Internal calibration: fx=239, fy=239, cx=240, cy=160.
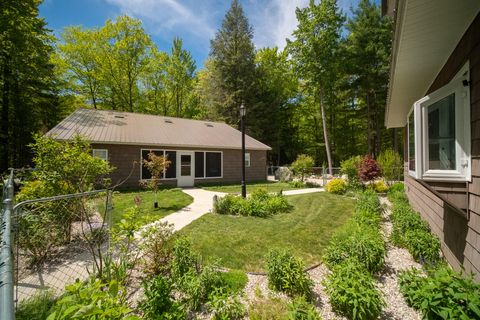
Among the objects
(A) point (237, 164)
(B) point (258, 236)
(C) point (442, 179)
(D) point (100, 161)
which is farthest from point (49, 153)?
(A) point (237, 164)

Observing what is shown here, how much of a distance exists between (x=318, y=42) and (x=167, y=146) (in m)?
15.5

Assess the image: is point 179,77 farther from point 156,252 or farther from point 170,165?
point 156,252

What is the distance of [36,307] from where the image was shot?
8.93ft

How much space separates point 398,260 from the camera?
14.0ft

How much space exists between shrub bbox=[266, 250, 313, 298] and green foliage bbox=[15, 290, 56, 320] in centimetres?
262

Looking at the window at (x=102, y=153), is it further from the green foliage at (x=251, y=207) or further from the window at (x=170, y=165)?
the green foliage at (x=251, y=207)

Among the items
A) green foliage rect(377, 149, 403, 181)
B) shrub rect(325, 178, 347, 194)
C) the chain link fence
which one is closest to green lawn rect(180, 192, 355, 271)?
the chain link fence

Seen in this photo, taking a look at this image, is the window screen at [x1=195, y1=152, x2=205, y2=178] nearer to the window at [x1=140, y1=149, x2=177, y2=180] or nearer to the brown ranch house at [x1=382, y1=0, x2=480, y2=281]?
the window at [x1=140, y1=149, x2=177, y2=180]

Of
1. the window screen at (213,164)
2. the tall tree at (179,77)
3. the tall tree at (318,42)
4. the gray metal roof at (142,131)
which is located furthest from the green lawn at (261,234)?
the tall tree at (179,77)

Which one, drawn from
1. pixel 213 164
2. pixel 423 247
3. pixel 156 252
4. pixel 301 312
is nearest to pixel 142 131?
pixel 213 164

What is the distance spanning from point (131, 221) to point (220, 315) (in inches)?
68.9

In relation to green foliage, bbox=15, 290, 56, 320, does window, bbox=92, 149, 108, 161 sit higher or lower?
higher

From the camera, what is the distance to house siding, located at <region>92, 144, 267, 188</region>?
1207 cm

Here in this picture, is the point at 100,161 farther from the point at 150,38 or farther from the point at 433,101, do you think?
the point at 150,38
